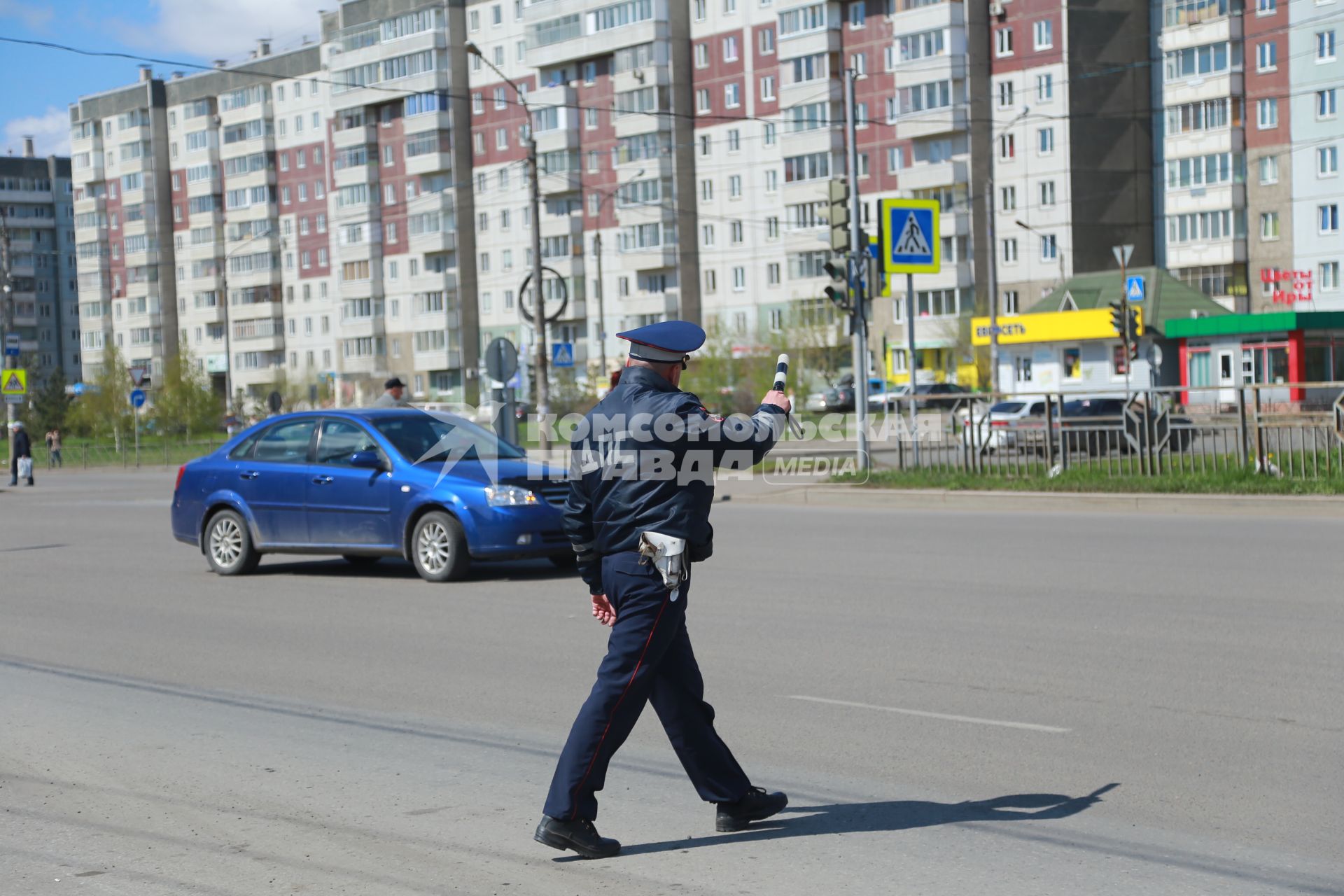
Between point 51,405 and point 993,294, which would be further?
point 51,405

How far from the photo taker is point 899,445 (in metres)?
23.1

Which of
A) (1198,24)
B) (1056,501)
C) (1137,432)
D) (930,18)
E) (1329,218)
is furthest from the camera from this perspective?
(930,18)

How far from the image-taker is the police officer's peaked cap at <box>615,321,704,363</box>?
5109 millimetres

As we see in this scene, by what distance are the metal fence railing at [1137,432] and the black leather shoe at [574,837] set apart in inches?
590

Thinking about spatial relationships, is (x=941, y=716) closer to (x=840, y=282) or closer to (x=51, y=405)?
(x=840, y=282)

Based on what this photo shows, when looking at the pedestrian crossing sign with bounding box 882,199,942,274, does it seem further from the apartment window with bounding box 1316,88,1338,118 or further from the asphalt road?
the apartment window with bounding box 1316,88,1338,118

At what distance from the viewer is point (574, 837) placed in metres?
5.08

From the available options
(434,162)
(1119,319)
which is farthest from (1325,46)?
(434,162)

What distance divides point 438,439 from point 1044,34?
65.8 meters

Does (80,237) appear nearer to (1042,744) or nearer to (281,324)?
(281,324)

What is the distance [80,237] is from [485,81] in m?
47.4

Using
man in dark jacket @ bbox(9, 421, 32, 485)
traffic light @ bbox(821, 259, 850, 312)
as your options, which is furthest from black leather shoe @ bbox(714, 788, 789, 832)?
man in dark jacket @ bbox(9, 421, 32, 485)

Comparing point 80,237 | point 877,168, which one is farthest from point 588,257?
point 80,237

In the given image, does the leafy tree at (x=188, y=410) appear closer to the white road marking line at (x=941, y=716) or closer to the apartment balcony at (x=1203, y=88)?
the apartment balcony at (x=1203, y=88)
